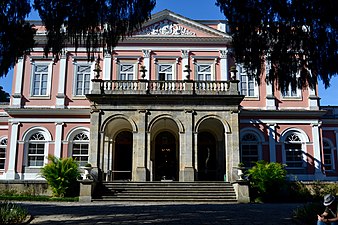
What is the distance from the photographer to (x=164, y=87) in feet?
64.4

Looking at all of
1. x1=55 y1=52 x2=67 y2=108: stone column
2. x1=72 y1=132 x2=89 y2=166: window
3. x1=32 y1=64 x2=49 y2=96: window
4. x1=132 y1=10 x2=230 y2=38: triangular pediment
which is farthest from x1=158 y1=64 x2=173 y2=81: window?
x1=32 y1=64 x2=49 y2=96: window

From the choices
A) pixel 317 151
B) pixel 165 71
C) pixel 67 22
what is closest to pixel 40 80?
pixel 165 71

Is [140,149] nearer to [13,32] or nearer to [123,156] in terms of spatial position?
[123,156]

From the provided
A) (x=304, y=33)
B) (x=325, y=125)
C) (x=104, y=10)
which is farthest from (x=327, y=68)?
(x=325, y=125)

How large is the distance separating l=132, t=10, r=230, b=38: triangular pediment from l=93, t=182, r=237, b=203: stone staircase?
34.7 feet

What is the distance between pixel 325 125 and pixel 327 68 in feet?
55.7

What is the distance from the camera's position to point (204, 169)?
22.3 metres

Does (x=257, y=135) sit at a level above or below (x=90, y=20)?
below

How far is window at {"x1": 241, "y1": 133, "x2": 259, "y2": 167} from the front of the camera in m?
23.1

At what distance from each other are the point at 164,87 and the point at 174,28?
620cm

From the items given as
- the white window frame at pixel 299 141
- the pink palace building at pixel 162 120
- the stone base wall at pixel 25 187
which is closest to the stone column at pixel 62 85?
the pink palace building at pixel 162 120

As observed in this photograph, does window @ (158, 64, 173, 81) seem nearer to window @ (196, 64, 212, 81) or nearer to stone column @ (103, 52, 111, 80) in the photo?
window @ (196, 64, 212, 81)

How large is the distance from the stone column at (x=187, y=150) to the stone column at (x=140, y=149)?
1.82 metres

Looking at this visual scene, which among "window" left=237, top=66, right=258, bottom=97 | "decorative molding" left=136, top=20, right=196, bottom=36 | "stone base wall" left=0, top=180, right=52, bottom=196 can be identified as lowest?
"stone base wall" left=0, top=180, right=52, bottom=196
